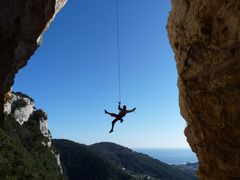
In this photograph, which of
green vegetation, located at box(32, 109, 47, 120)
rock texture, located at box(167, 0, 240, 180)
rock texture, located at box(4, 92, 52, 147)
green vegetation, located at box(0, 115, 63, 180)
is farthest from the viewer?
green vegetation, located at box(32, 109, 47, 120)

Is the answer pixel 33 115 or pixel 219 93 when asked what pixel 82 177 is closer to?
pixel 33 115

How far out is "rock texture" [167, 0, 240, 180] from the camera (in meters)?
16.7

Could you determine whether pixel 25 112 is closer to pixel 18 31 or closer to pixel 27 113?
pixel 27 113

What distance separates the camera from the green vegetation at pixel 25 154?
71000 mm

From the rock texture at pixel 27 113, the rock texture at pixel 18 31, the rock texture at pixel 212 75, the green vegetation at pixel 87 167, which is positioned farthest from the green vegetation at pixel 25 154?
the rock texture at pixel 212 75

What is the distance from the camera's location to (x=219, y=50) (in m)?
17.5

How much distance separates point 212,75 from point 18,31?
33.2ft

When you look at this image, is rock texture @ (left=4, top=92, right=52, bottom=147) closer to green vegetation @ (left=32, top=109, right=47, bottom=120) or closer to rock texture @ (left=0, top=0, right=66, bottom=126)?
green vegetation @ (left=32, top=109, right=47, bottom=120)

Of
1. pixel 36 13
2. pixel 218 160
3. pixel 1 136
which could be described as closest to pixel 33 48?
pixel 36 13

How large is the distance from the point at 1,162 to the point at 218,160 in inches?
2170

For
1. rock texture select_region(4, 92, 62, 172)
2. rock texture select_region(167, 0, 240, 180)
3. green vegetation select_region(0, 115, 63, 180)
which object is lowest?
rock texture select_region(167, 0, 240, 180)

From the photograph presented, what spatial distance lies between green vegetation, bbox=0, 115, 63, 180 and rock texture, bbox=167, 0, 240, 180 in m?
45.4

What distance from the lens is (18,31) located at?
18.0 meters

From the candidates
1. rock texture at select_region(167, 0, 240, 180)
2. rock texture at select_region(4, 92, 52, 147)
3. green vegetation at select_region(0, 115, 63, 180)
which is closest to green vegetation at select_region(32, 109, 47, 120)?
rock texture at select_region(4, 92, 52, 147)
